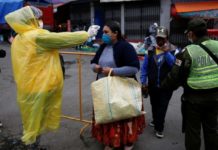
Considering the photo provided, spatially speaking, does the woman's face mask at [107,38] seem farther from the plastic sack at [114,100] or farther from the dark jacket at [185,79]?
the dark jacket at [185,79]

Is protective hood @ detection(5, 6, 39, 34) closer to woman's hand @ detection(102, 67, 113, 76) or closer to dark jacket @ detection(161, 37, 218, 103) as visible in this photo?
woman's hand @ detection(102, 67, 113, 76)

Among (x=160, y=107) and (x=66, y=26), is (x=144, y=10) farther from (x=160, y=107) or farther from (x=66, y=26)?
(x=160, y=107)

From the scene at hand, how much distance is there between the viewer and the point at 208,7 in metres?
11.9

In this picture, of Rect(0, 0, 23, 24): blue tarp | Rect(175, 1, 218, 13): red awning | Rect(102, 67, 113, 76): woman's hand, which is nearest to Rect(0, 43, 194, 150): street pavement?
Rect(102, 67, 113, 76): woman's hand

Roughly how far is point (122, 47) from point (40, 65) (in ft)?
3.25

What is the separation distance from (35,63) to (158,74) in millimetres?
1702

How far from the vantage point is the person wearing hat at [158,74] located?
3.98 meters

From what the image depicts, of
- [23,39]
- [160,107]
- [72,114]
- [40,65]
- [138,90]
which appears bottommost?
[72,114]

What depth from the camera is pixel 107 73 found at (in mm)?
3512

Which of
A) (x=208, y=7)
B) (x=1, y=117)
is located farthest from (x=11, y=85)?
(x=208, y=7)

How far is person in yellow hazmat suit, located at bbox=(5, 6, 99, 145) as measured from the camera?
130 inches

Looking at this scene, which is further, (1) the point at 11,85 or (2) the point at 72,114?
(1) the point at 11,85

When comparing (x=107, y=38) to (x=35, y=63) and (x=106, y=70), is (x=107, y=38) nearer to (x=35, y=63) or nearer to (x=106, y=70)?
(x=106, y=70)

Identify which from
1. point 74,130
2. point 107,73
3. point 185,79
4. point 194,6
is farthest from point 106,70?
point 194,6
